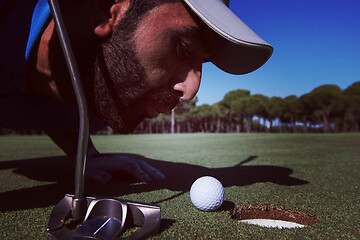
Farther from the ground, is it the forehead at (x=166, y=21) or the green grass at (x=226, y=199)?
the forehead at (x=166, y=21)

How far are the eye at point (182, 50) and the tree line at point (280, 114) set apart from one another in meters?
37.6

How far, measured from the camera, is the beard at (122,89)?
1.64 m

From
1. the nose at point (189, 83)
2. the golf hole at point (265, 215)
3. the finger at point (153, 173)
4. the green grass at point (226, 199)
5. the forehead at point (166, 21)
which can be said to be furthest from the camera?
the finger at point (153, 173)

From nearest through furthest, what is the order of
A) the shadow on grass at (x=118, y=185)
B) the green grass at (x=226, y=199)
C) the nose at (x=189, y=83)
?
the green grass at (x=226, y=199) < the nose at (x=189, y=83) < the shadow on grass at (x=118, y=185)

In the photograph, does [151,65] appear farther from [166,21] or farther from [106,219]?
[106,219]

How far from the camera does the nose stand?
1.74m

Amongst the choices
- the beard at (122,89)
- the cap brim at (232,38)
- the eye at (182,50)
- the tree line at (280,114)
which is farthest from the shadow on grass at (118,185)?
the tree line at (280,114)

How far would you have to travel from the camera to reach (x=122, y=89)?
5.70 ft

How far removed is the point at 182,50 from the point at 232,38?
387 millimetres

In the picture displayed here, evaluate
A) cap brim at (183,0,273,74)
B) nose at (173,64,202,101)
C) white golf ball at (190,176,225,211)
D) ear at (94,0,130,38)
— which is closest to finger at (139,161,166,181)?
white golf ball at (190,176,225,211)

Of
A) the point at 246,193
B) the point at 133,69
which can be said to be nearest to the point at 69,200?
the point at 133,69

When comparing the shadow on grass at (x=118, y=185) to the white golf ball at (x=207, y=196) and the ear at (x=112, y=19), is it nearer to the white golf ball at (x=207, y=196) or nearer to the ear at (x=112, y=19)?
the white golf ball at (x=207, y=196)

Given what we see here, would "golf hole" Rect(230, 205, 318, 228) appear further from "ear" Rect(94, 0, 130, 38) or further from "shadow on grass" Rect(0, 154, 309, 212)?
"ear" Rect(94, 0, 130, 38)

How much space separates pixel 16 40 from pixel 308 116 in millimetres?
55253
